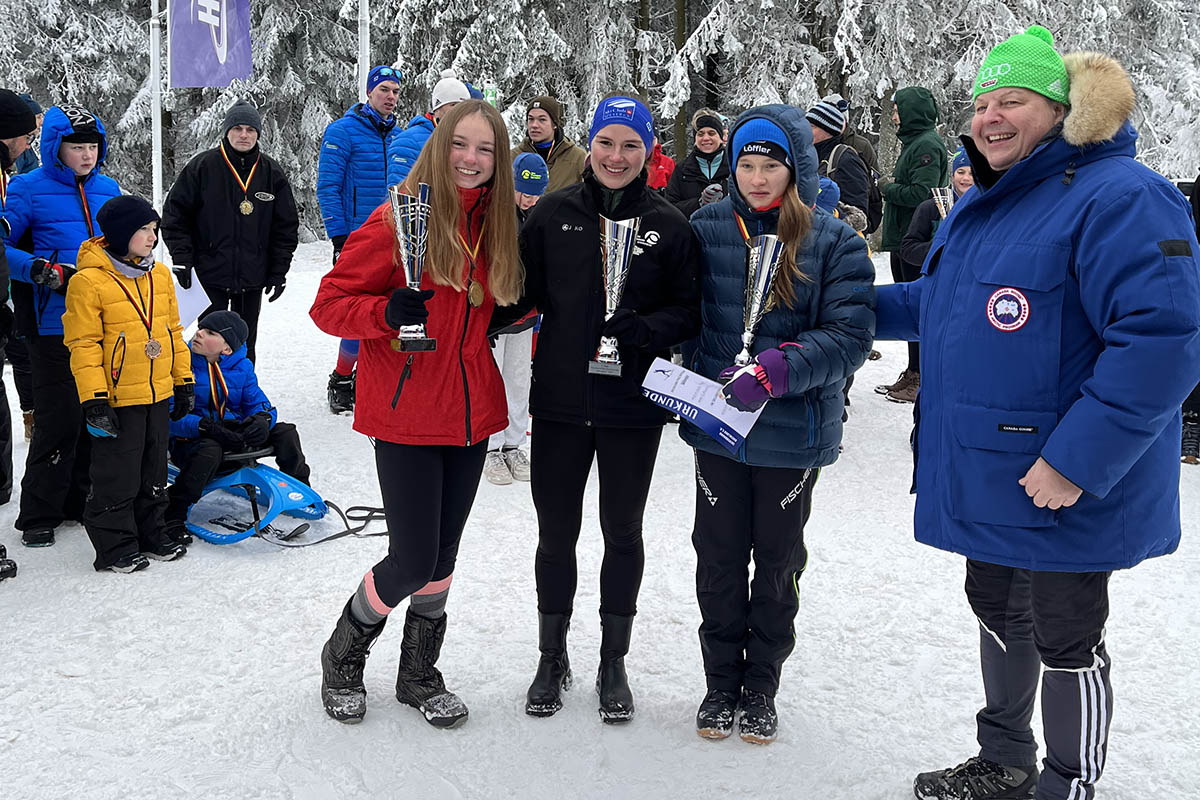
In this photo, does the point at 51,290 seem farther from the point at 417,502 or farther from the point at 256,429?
the point at 417,502

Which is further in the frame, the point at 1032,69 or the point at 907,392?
the point at 907,392

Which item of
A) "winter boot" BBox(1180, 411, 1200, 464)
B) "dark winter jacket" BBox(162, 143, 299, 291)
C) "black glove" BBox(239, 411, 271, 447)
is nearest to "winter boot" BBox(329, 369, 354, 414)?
"dark winter jacket" BBox(162, 143, 299, 291)

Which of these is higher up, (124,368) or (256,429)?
(124,368)

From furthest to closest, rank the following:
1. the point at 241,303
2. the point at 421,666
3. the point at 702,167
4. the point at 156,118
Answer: the point at 156,118 < the point at 702,167 < the point at 241,303 < the point at 421,666

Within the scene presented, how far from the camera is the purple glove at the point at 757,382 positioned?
3146 mm

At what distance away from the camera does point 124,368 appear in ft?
15.7

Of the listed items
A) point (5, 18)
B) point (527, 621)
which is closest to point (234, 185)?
point (527, 621)

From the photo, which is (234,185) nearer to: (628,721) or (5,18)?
(628,721)

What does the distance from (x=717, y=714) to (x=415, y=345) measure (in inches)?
66.9

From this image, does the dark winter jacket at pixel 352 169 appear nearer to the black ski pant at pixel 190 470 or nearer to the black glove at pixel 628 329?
the black ski pant at pixel 190 470

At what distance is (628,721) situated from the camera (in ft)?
12.1

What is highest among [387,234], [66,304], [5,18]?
[5,18]

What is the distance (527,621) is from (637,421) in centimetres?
143

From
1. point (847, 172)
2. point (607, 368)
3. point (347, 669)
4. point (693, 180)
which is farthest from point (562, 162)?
point (347, 669)
